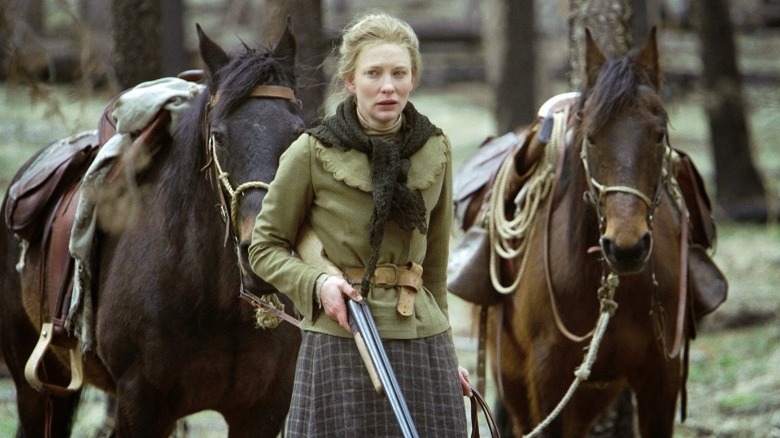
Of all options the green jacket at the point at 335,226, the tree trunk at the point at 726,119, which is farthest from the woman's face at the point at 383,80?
the tree trunk at the point at 726,119

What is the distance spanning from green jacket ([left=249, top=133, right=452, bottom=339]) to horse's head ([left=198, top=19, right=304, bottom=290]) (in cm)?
59

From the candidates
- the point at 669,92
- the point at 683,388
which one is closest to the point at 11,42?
the point at 683,388

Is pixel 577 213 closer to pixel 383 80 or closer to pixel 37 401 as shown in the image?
pixel 383 80

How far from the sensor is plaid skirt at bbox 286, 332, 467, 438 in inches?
130

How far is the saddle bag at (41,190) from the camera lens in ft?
18.1

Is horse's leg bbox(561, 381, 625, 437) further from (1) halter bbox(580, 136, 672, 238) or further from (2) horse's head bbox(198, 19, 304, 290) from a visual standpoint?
(2) horse's head bbox(198, 19, 304, 290)

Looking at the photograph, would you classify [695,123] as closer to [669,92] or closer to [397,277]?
[669,92]

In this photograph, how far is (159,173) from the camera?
4.94m

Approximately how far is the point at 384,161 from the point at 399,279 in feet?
1.09

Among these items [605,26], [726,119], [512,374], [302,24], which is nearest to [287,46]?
[512,374]

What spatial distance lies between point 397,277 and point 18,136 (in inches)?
638

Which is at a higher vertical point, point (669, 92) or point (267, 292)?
point (669, 92)

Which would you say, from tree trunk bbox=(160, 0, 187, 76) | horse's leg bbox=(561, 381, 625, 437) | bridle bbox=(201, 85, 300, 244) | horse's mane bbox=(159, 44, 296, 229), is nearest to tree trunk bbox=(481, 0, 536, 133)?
tree trunk bbox=(160, 0, 187, 76)

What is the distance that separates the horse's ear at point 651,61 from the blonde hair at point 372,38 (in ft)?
6.75
